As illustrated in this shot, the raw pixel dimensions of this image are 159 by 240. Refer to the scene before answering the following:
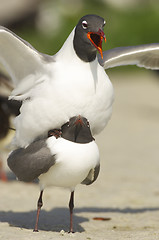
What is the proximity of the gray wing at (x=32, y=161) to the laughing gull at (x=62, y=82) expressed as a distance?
0.09 m

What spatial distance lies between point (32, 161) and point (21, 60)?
2.97 feet

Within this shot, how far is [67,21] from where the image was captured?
23.9 metres

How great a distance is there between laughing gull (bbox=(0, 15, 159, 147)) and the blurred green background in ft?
52.2

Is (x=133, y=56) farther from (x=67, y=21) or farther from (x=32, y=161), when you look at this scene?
(x=67, y=21)

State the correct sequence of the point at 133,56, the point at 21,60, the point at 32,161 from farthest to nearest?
the point at 133,56 < the point at 21,60 < the point at 32,161

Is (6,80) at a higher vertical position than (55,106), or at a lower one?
higher

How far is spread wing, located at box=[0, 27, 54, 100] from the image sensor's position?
4559 mm

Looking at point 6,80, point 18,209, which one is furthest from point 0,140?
point 18,209

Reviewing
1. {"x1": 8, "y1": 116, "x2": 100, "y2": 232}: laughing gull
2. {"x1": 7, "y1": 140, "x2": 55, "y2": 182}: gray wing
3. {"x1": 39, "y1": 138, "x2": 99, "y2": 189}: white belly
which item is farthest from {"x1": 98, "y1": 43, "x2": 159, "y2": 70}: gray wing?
{"x1": 7, "y1": 140, "x2": 55, "y2": 182}: gray wing

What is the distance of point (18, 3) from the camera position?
2267 cm

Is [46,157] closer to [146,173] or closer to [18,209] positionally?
[18,209]

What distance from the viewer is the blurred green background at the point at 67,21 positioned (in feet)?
71.6

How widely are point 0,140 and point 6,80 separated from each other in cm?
85

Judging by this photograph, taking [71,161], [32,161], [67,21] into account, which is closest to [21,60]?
[32,161]
